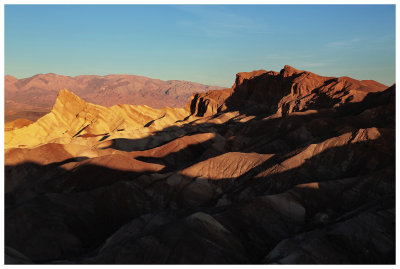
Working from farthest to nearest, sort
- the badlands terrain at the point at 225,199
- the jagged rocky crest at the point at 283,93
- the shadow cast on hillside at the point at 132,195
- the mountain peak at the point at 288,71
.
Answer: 1. the mountain peak at the point at 288,71
2. the jagged rocky crest at the point at 283,93
3. the shadow cast on hillside at the point at 132,195
4. the badlands terrain at the point at 225,199

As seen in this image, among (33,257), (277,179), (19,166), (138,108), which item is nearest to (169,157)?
(19,166)

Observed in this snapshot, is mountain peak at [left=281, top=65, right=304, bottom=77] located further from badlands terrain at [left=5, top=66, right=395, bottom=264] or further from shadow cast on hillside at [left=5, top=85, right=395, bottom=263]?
shadow cast on hillside at [left=5, top=85, right=395, bottom=263]

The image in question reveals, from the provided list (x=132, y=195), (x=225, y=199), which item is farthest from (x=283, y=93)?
(x=132, y=195)

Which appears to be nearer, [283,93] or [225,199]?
[225,199]

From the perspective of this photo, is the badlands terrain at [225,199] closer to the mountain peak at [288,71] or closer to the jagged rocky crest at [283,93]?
the jagged rocky crest at [283,93]

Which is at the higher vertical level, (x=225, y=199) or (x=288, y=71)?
(x=288, y=71)

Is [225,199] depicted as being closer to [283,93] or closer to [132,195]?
[132,195]

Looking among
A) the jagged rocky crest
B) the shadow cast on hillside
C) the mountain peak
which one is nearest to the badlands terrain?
the shadow cast on hillside

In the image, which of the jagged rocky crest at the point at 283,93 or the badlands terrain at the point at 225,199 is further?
the jagged rocky crest at the point at 283,93

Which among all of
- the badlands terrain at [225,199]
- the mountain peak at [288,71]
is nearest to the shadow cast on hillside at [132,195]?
the badlands terrain at [225,199]
